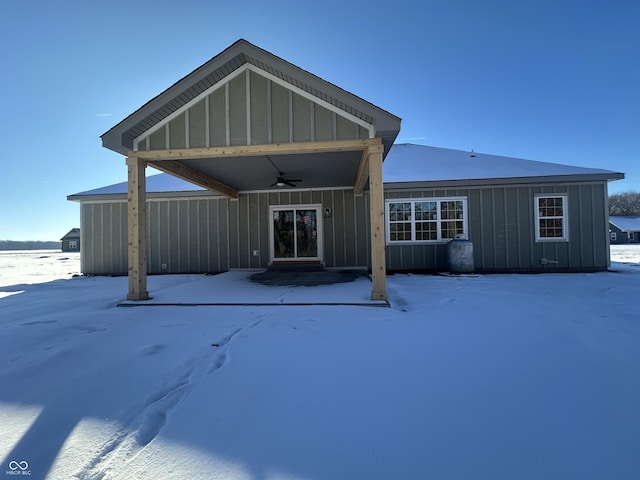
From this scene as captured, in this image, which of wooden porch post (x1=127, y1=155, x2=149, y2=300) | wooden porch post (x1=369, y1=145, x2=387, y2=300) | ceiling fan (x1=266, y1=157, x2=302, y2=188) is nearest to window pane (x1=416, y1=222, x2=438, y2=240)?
ceiling fan (x1=266, y1=157, x2=302, y2=188)

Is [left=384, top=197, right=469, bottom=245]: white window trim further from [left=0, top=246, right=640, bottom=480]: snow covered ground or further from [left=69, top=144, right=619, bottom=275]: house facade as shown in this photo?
[left=0, top=246, right=640, bottom=480]: snow covered ground

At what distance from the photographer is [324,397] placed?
1.95 meters

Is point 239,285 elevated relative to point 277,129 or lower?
lower

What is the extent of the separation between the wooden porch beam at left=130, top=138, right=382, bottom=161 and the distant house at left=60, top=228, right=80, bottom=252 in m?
40.9

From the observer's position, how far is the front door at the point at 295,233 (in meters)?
9.15

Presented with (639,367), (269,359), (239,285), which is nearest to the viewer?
(639,367)

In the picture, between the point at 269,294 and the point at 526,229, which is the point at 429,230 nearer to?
the point at 526,229

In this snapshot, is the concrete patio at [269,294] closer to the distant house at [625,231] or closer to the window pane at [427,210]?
the window pane at [427,210]

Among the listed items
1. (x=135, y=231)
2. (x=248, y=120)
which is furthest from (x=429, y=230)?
(x=135, y=231)

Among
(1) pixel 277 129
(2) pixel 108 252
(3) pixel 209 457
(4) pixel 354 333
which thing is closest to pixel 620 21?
(1) pixel 277 129

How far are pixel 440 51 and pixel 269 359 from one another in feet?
35.0

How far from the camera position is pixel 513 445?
4.93 feet

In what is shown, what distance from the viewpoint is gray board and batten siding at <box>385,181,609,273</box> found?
26.9ft

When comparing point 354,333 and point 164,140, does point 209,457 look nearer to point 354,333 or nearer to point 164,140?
point 354,333
